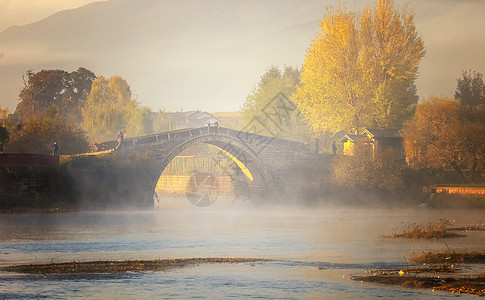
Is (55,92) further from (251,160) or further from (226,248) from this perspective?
(226,248)

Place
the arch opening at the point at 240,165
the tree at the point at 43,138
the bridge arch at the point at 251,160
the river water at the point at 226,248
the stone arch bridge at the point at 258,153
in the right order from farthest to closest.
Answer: the tree at the point at 43,138
the bridge arch at the point at 251,160
the stone arch bridge at the point at 258,153
the arch opening at the point at 240,165
the river water at the point at 226,248

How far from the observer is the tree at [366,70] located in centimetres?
7162

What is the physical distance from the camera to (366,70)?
2810 inches

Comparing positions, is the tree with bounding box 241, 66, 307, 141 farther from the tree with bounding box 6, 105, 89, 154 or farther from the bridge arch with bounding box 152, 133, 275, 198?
the tree with bounding box 6, 105, 89, 154

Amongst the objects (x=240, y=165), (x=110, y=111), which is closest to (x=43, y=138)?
(x=240, y=165)

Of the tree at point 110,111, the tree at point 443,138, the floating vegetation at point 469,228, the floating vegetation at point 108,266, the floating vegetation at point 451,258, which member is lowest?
the floating vegetation at point 469,228

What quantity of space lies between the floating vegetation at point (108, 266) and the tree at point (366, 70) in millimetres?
46835

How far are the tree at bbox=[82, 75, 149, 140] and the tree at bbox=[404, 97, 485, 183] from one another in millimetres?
46689

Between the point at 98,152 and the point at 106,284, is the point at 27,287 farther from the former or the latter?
the point at 98,152

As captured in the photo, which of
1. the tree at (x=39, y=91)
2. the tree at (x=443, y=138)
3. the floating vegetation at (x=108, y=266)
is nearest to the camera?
the floating vegetation at (x=108, y=266)

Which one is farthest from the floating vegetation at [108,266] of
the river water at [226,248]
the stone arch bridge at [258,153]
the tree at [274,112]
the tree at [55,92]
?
the tree at [55,92]

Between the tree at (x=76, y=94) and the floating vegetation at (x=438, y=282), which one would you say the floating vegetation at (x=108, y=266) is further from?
the tree at (x=76, y=94)

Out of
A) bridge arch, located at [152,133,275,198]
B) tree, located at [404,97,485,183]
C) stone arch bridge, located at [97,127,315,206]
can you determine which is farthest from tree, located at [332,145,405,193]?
bridge arch, located at [152,133,275,198]

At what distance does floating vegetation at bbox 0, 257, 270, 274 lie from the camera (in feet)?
79.7
